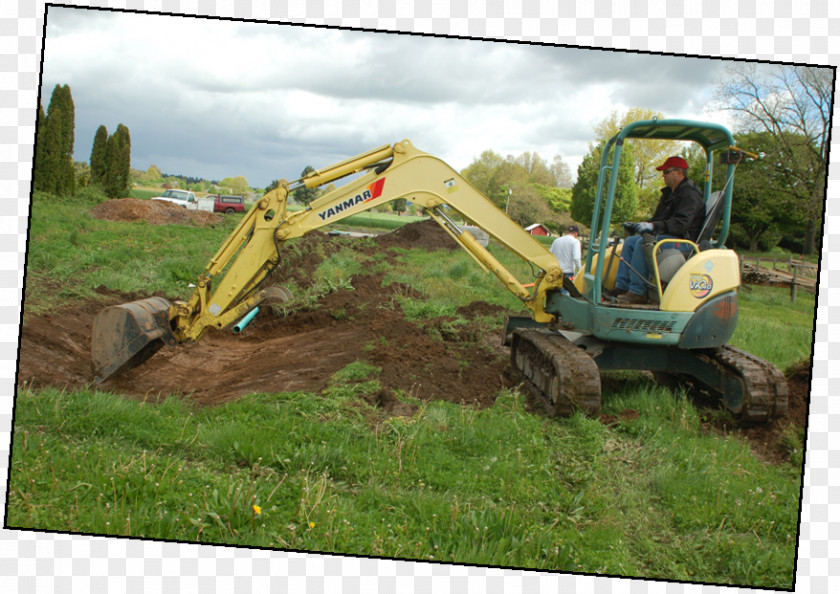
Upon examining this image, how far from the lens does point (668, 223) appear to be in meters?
6.45

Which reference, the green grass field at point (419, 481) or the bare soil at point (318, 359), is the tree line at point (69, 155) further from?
the green grass field at point (419, 481)

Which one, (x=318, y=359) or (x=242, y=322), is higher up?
(x=242, y=322)

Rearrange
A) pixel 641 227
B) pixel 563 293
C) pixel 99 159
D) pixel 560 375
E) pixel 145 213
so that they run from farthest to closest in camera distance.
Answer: pixel 99 159
pixel 145 213
pixel 563 293
pixel 641 227
pixel 560 375

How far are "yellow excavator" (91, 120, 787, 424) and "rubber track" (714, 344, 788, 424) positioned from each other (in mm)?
10

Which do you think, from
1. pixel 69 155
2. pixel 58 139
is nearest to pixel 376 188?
pixel 58 139

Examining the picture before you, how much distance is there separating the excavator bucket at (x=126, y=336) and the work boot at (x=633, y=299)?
4942mm

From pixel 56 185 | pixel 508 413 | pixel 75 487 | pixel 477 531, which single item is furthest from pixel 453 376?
pixel 56 185

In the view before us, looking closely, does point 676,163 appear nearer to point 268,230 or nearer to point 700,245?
point 700,245

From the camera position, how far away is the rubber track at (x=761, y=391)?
6.15 metres

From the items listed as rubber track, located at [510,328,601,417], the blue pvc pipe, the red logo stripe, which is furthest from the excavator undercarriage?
the blue pvc pipe

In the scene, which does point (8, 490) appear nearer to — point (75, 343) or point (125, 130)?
point (75, 343)

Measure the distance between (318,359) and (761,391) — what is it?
500 centimetres

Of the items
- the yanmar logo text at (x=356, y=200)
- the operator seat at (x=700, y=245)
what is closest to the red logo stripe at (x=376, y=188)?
the yanmar logo text at (x=356, y=200)

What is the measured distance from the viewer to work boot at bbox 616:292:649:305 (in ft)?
21.7
